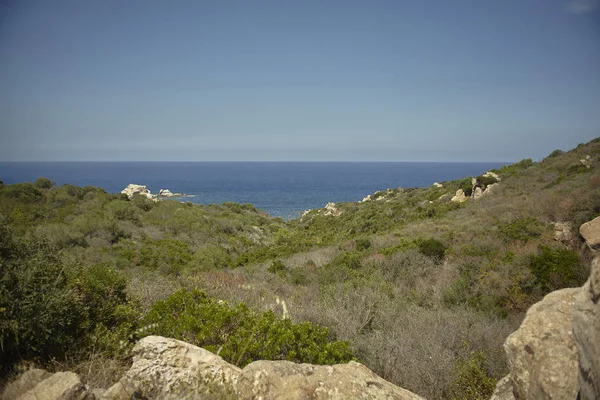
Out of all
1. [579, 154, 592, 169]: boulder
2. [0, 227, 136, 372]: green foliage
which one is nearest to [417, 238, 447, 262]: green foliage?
[0, 227, 136, 372]: green foliage

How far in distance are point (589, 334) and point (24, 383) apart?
5571 mm

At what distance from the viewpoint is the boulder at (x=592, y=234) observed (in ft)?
25.9

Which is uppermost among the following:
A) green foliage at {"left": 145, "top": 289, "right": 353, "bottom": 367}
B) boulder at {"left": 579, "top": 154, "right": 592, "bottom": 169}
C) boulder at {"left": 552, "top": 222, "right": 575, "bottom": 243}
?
boulder at {"left": 579, "top": 154, "right": 592, "bottom": 169}

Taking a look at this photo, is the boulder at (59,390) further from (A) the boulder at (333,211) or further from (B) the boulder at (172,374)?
(A) the boulder at (333,211)

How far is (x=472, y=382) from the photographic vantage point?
468 cm

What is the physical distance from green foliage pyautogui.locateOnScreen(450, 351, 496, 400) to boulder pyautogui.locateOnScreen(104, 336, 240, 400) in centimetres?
330

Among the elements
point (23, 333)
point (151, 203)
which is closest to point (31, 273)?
point (23, 333)

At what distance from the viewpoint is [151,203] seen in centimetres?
3198

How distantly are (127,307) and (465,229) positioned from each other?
16.0 metres

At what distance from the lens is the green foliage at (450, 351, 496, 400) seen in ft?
14.9

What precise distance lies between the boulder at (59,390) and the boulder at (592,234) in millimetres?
10620

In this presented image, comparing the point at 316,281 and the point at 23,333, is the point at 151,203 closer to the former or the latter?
the point at 316,281

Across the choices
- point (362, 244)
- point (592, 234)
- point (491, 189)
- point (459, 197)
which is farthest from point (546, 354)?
point (459, 197)

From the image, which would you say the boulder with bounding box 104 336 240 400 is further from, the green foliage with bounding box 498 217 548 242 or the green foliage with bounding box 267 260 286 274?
the green foliage with bounding box 498 217 548 242
